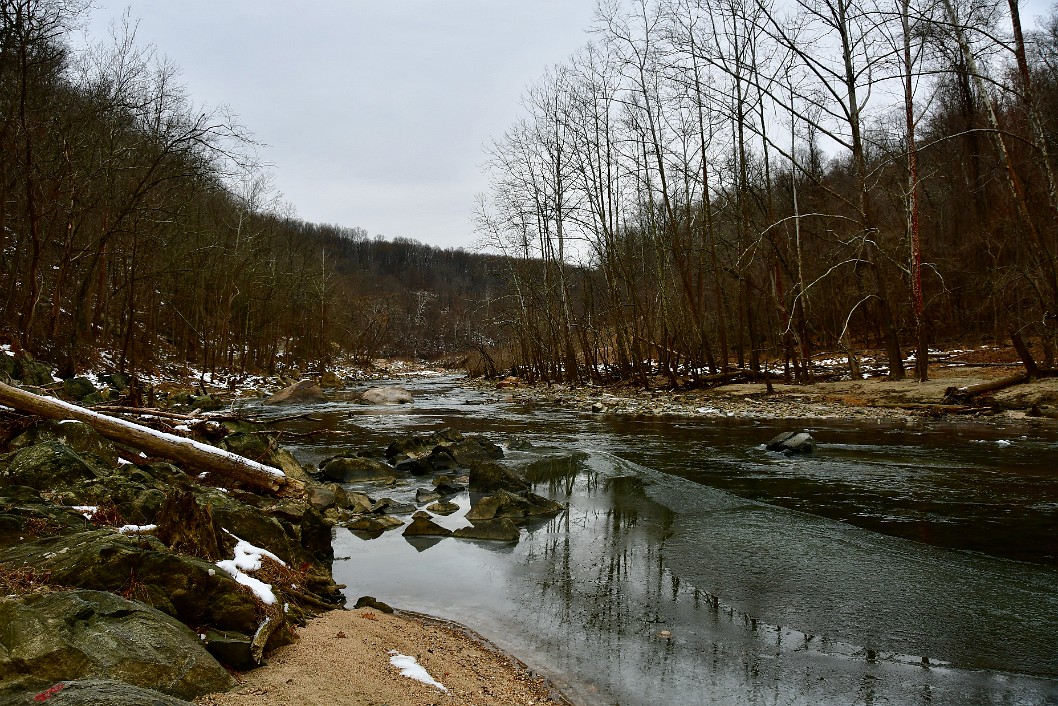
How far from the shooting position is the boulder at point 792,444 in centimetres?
1000

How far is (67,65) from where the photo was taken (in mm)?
16281

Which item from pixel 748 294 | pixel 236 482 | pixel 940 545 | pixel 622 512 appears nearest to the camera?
pixel 940 545

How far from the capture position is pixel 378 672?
3.34 m

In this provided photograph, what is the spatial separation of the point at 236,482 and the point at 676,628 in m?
4.67

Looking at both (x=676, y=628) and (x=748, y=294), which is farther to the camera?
(x=748, y=294)

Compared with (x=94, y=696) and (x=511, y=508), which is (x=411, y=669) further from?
(x=511, y=508)

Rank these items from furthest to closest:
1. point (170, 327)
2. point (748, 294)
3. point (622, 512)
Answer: point (170, 327)
point (748, 294)
point (622, 512)

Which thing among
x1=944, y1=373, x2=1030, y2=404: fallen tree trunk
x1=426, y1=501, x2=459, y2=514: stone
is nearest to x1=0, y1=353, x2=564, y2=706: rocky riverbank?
x1=426, y1=501, x2=459, y2=514: stone

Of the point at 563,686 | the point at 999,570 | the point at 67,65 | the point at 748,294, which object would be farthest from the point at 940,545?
the point at 67,65

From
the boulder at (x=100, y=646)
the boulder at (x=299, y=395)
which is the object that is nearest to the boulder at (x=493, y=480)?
the boulder at (x=100, y=646)

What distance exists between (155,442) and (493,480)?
13.2 feet

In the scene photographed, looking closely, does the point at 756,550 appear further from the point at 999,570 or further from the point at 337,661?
the point at 337,661

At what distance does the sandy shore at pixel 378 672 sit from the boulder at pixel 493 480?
3.96 meters

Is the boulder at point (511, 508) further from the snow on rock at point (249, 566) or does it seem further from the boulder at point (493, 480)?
the snow on rock at point (249, 566)
